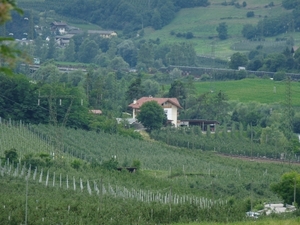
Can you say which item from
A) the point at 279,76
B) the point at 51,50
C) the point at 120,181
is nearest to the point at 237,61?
the point at 279,76

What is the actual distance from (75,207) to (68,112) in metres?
27.4

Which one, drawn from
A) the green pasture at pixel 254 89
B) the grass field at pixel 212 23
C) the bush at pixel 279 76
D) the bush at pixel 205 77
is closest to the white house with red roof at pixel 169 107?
the green pasture at pixel 254 89

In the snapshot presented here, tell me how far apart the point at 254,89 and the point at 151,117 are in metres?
21.8

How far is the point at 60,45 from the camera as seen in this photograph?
12094 cm

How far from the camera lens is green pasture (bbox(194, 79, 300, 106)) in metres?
73.1

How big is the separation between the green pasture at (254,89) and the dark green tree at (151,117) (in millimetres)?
13623

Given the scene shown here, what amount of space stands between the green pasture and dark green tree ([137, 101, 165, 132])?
1362cm

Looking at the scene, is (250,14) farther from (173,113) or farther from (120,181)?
(120,181)

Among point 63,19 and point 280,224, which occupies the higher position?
point 63,19

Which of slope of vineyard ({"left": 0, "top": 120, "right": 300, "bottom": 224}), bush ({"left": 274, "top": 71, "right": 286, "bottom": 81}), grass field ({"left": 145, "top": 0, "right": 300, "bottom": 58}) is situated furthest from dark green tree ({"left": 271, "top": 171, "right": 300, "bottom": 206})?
grass field ({"left": 145, "top": 0, "right": 300, "bottom": 58})

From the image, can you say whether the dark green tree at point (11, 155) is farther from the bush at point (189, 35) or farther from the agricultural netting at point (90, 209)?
the bush at point (189, 35)

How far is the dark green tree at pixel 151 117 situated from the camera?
5825 cm

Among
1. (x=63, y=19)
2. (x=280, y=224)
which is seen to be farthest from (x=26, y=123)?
(x=63, y=19)

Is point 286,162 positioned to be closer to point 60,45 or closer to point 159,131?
point 159,131
